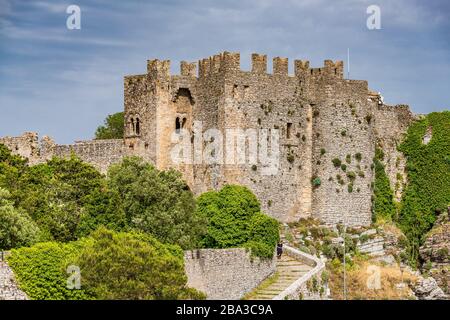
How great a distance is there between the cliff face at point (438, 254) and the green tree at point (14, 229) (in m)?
23.7

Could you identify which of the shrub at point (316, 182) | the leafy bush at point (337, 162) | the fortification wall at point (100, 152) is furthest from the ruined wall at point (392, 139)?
the fortification wall at point (100, 152)

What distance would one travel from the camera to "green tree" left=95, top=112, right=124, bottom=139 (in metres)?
99.8

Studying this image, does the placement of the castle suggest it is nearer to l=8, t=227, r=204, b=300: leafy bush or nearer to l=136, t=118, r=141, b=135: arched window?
l=136, t=118, r=141, b=135: arched window

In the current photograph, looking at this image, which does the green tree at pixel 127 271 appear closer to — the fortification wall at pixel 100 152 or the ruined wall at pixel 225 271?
the ruined wall at pixel 225 271

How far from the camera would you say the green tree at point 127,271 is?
60750 millimetres

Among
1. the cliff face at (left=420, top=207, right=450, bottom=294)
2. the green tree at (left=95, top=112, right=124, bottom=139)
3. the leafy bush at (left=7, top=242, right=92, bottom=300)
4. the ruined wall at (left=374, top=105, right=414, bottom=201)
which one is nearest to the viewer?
the leafy bush at (left=7, top=242, right=92, bottom=300)

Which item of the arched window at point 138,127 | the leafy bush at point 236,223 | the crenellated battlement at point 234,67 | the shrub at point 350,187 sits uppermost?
the crenellated battlement at point 234,67

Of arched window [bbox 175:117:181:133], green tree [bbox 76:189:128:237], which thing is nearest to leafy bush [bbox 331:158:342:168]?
arched window [bbox 175:117:181:133]

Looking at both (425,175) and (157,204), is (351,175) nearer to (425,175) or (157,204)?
(425,175)

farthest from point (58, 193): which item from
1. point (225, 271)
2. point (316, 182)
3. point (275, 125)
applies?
point (316, 182)

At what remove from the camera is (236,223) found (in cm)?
7350

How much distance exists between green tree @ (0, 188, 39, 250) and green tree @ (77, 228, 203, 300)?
3.11 meters
